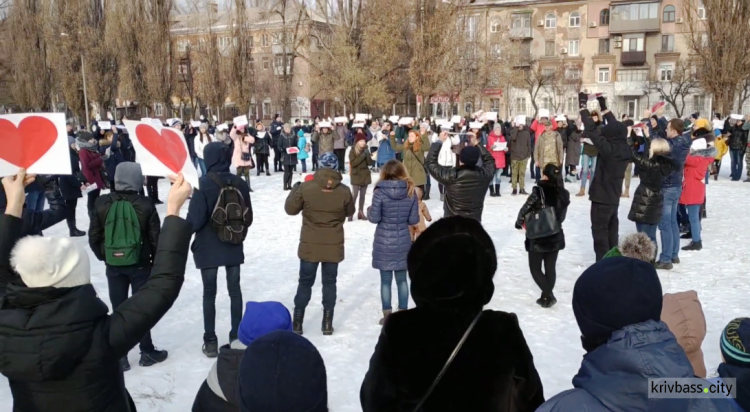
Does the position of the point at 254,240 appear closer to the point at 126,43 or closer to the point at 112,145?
the point at 112,145

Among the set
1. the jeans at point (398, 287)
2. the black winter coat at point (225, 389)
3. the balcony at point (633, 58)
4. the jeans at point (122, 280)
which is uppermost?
the balcony at point (633, 58)

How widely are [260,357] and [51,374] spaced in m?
0.85

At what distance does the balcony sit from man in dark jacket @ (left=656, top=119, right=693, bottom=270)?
46408mm

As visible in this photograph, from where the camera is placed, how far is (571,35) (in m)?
52.3

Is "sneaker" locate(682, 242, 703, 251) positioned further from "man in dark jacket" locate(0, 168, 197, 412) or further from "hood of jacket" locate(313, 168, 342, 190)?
"man in dark jacket" locate(0, 168, 197, 412)

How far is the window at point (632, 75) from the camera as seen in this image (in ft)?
164

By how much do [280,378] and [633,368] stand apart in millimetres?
1119

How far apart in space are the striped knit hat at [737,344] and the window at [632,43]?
175 feet

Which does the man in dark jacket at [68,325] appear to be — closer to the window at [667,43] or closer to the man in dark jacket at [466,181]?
the man in dark jacket at [466,181]

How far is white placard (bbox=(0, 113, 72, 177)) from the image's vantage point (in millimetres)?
3248

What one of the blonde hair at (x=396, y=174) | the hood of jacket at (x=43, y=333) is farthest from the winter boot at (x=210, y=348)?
the hood of jacket at (x=43, y=333)

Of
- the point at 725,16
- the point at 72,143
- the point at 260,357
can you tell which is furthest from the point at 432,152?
the point at 725,16

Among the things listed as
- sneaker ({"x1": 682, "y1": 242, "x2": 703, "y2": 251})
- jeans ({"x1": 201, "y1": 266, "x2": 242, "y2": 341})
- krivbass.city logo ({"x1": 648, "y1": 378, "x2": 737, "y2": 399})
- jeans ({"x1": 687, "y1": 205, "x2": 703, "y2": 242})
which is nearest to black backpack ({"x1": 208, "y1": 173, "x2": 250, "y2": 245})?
jeans ({"x1": 201, "y1": 266, "x2": 242, "y2": 341})

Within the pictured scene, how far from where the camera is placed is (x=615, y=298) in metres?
2.00
